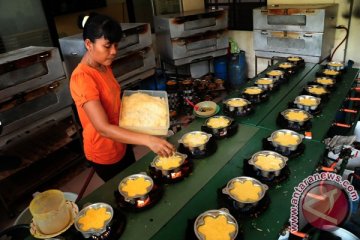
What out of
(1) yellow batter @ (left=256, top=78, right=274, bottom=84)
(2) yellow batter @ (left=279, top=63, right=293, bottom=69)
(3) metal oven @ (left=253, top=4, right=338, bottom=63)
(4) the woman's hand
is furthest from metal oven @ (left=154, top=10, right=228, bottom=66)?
(4) the woman's hand

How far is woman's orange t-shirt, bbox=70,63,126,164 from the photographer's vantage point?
1809mm

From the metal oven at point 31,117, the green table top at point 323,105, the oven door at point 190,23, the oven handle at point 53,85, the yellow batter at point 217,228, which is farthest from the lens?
the oven door at point 190,23

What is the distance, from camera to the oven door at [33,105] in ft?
9.53

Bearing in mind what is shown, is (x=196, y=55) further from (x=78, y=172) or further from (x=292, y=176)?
(x=292, y=176)

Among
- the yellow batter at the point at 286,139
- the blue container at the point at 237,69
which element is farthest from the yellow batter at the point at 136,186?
the blue container at the point at 237,69

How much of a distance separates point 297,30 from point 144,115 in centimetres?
354

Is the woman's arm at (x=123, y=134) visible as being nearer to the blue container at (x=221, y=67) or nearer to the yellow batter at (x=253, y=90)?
the yellow batter at (x=253, y=90)

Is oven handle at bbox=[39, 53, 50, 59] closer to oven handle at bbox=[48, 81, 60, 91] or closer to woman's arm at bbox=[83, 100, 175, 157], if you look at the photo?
oven handle at bbox=[48, 81, 60, 91]

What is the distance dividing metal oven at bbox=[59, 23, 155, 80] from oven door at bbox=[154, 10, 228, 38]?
2.37 ft

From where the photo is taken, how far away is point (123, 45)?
3.91 meters

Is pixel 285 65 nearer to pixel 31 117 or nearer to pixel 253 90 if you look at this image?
pixel 253 90

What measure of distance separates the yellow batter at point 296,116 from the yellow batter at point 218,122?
1.66ft

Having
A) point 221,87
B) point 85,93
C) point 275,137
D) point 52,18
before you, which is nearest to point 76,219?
point 85,93

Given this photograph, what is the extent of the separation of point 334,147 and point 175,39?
11.3ft
